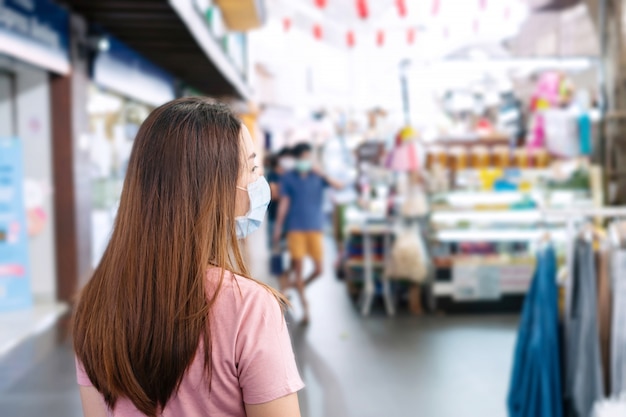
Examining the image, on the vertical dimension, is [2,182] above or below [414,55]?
below

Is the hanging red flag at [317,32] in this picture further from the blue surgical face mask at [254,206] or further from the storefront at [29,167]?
the blue surgical face mask at [254,206]

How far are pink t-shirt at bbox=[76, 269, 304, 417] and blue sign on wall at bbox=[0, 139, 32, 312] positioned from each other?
20.9ft

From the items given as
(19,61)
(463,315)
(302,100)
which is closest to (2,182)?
(19,61)

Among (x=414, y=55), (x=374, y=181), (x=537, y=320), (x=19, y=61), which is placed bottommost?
(x=537, y=320)

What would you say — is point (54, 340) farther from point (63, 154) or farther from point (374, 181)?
point (374, 181)

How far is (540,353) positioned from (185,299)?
2377 mm

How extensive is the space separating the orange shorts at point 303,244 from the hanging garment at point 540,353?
3801mm

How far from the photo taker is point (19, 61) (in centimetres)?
654

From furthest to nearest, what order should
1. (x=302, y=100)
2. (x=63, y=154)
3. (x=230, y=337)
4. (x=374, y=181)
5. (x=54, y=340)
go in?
(x=302, y=100) < (x=374, y=181) < (x=63, y=154) < (x=54, y=340) < (x=230, y=337)

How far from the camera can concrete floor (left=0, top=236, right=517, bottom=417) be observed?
436 cm

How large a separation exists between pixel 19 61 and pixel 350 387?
422 centimetres

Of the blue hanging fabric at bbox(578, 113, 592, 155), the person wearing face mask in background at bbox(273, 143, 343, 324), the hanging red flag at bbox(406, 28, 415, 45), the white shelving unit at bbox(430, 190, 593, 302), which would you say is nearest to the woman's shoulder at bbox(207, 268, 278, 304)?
the person wearing face mask in background at bbox(273, 143, 343, 324)

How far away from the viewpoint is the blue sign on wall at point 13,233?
7.02 meters

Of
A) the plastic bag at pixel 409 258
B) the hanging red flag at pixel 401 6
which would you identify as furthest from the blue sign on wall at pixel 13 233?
the hanging red flag at pixel 401 6
